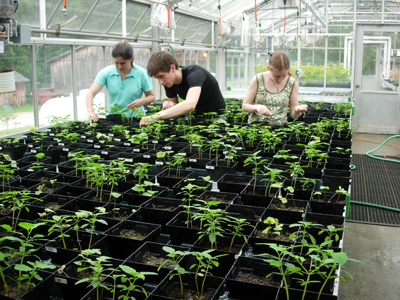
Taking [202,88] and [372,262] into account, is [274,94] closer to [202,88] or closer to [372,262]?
[202,88]

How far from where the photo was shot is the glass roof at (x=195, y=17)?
505 cm

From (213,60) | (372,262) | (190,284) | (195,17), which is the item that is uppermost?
(195,17)

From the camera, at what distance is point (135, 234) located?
1.69 metres

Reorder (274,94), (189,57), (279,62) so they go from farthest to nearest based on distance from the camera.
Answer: (189,57), (274,94), (279,62)

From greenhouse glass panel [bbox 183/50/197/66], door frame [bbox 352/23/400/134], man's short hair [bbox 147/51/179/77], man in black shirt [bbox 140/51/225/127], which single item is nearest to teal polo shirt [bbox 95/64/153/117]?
man in black shirt [bbox 140/51/225/127]

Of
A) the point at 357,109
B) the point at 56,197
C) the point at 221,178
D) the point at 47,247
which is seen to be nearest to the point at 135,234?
the point at 47,247

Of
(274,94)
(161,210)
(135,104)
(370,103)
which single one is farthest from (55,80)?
(370,103)

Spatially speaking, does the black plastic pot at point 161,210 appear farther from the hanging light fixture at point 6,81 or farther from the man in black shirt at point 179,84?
the man in black shirt at point 179,84

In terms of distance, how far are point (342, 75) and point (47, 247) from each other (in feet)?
27.6

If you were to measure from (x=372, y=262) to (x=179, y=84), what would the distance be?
80.5 inches

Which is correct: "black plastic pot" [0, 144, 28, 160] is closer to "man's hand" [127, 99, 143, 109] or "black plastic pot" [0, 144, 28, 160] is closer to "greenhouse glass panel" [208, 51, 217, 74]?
"man's hand" [127, 99, 143, 109]

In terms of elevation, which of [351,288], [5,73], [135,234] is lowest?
[351,288]

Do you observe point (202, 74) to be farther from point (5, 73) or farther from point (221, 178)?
point (5, 73)

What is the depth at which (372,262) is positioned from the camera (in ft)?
10.9
